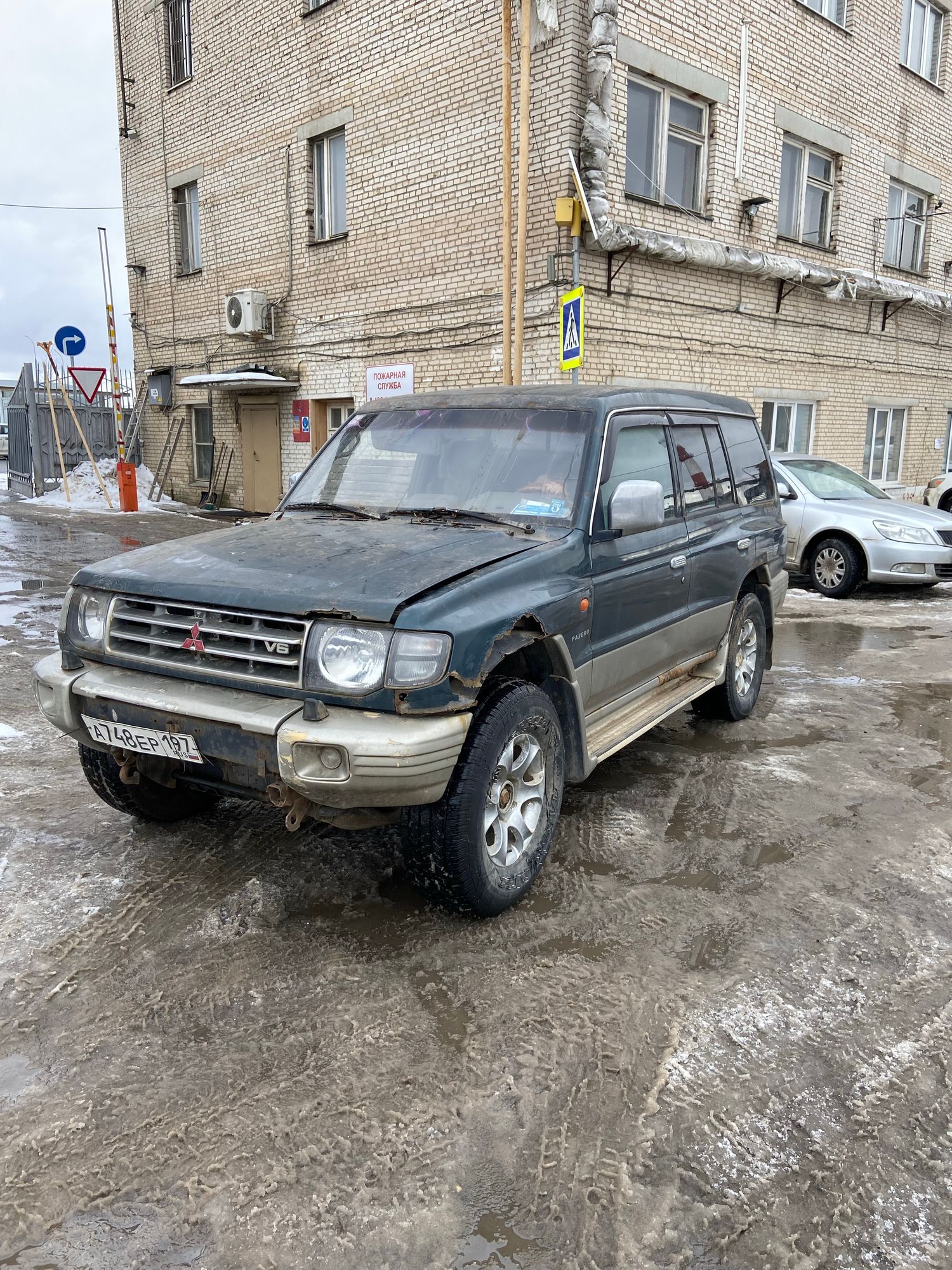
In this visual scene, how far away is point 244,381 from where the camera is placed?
47.4 feet

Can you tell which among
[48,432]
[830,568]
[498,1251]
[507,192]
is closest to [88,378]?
[48,432]

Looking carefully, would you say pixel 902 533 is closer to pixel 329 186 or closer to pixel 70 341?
pixel 329 186

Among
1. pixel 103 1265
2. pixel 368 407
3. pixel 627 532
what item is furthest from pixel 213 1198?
pixel 368 407

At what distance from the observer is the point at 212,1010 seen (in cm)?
275

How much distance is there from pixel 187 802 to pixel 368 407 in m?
2.11

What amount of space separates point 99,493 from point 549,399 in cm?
1639

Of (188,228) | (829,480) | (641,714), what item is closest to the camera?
(641,714)

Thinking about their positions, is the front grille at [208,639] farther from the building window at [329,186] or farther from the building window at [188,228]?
the building window at [188,228]

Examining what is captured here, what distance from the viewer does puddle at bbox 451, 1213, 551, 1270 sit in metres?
1.92

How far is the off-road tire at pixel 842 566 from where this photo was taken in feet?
32.7

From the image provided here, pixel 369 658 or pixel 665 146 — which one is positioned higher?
pixel 665 146

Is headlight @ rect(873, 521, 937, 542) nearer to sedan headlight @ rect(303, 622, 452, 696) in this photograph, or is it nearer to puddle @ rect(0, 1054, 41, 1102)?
sedan headlight @ rect(303, 622, 452, 696)

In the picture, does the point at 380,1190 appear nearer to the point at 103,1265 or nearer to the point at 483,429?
the point at 103,1265

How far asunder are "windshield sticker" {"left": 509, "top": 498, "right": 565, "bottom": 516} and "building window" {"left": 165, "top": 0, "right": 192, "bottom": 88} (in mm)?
15990
